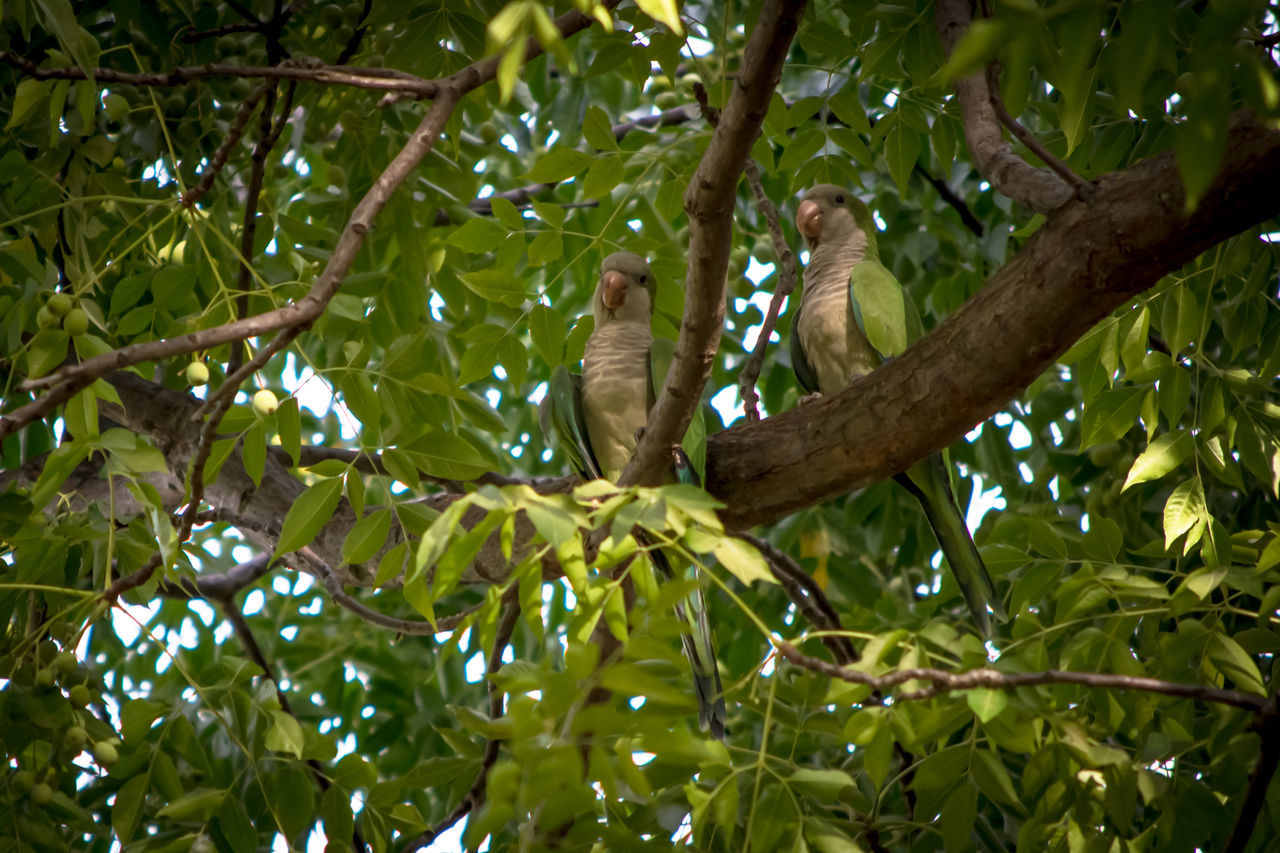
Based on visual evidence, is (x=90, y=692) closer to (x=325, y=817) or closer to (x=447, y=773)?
(x=325, y=817)

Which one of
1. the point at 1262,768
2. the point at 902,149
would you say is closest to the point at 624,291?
the point at 902,149

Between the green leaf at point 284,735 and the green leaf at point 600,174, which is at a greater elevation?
the green leaf at point 600,174

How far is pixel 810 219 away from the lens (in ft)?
12.2

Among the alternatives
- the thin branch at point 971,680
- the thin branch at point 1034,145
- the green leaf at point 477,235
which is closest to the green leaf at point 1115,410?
the thin branch at point 1034,145

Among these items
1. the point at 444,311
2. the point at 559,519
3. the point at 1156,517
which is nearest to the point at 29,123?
the point at 444,311

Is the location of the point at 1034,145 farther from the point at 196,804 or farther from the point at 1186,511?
the point at 196,804

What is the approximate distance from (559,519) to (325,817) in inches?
53.3

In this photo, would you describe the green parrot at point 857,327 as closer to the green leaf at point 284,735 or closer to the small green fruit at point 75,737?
the green leaf at point 284,735

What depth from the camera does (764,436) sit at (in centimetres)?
262

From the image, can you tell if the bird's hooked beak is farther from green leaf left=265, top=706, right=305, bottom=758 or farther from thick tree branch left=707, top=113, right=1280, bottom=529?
green leaf left=265, top=706, right=305, bottom=758

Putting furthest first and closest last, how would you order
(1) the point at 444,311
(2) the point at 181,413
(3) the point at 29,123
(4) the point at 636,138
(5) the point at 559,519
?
(1) the point at 444,311 < (4) the point at 636,138 < (2) the point at 181,413 < (3) the point at 29,123 < (5) the point at 559,519

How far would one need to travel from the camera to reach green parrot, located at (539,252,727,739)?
3.22 m

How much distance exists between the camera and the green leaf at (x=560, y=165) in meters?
2.79

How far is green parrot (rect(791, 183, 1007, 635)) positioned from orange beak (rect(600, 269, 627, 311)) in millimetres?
590
